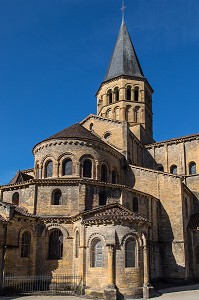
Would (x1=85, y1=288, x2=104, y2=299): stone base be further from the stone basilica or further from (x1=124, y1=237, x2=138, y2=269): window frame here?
(x1=124, y1=237, x2=138, y2=269): window frame

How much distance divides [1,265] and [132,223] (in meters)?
8.92

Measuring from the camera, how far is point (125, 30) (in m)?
50.7

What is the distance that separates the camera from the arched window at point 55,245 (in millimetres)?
25300

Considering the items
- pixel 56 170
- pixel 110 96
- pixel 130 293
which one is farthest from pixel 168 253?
pixel 110 96

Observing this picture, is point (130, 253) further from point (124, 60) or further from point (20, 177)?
point (124, 60)

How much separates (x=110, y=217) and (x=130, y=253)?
274cm

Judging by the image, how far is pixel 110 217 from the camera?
22.8m

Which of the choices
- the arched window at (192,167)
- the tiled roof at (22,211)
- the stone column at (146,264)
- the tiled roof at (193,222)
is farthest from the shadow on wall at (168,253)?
the tiled roof at (22,211)

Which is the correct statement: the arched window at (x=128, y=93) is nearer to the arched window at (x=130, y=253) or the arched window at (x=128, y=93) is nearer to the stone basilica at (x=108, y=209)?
the stone basilica at (x=108, y=209)

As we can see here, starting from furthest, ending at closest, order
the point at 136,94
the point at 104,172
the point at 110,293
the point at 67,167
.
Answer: the point at 136,94 < the point at 104,172 < the point at 67,167 < the point at 110,293

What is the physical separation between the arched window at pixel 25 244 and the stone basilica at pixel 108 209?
0.07 m

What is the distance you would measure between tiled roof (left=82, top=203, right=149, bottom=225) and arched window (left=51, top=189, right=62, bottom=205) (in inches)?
138

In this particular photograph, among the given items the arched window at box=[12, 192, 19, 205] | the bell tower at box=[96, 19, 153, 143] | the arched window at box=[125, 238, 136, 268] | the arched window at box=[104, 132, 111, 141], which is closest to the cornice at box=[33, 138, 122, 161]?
the arched window at box=[12, 192, 19, 205]

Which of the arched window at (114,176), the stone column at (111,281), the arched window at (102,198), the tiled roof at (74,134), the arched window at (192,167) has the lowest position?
the stone column at (111,281)
